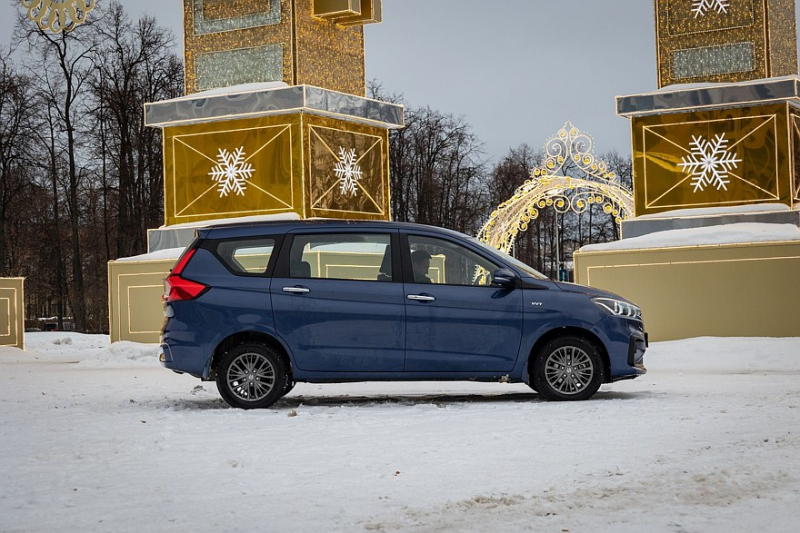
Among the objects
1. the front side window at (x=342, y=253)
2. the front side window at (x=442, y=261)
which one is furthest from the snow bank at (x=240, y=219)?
the front side window at (x=442, y=261)

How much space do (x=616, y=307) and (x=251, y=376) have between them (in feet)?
12.4

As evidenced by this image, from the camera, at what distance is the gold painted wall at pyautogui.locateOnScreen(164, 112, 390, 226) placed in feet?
87.2

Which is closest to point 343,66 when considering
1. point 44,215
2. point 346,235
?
point 346,235

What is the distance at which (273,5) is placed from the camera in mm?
26703

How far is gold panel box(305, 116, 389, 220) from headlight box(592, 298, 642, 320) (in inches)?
570

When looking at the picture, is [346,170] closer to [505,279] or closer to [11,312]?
[11,312]

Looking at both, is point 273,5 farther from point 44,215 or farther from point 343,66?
point 44,215

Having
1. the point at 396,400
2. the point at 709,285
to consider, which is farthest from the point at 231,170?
the point at 396,400

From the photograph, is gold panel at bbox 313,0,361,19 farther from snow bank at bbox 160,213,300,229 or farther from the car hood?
the car hood

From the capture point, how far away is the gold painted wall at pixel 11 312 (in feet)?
101

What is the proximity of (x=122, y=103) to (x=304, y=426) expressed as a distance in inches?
1453

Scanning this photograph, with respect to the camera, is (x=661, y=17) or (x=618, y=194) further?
(x=618, y=194)

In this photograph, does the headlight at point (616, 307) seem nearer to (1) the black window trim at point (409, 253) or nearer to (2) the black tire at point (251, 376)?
(1) the black window trim at point (409, 253)

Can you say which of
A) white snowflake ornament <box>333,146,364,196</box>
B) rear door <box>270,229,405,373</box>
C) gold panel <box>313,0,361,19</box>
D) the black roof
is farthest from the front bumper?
gold panel <box>313,0,361,19</box>
